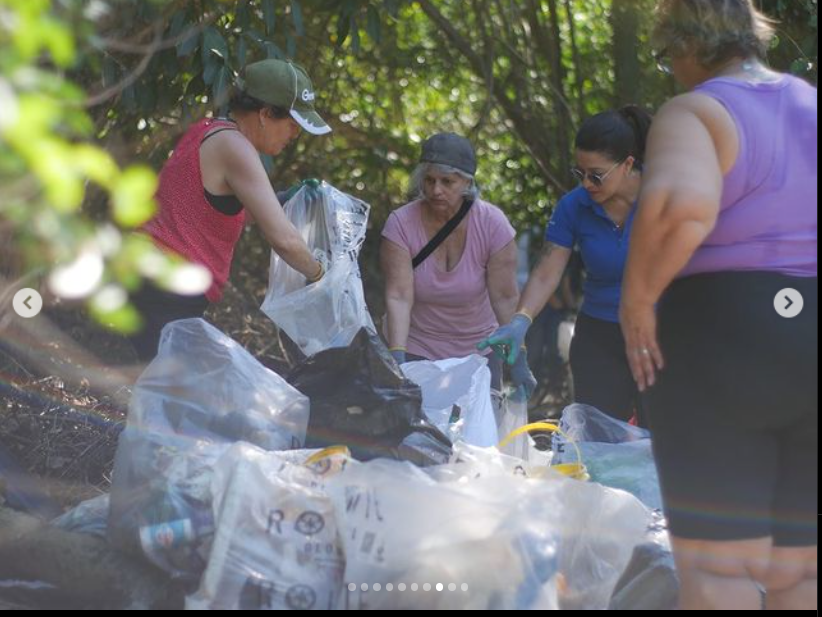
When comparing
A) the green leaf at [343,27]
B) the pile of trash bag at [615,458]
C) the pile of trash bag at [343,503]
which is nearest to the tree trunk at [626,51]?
the green leaf at [343,27]

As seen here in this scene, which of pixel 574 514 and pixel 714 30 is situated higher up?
pixel 714 30

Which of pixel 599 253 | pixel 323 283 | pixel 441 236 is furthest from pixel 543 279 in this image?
pixel 323 283

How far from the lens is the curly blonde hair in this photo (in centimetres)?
282

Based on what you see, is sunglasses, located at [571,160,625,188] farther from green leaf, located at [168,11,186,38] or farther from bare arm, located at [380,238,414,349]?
green leaf, located at [168,11,186,38]

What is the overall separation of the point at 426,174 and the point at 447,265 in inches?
14.0

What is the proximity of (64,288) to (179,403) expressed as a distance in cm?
190

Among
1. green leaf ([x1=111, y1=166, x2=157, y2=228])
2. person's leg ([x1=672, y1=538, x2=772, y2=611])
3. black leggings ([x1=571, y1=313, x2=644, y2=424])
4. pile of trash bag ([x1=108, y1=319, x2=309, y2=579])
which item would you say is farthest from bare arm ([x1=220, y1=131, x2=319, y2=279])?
green leaf ([x1=111, y1=166, x2=157, y2=228])

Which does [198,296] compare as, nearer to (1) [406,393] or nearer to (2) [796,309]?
(1) [406,393]

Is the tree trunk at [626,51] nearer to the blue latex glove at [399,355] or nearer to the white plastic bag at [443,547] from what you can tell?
the blue latex glove at [399,355]

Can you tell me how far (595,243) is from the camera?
461cm

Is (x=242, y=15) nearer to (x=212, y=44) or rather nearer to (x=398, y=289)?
(x=212, y=44)

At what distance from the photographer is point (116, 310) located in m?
1.76

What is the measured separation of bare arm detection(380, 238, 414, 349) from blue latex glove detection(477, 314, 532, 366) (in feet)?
1.27

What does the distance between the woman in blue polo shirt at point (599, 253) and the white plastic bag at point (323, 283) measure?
1.73 feet
